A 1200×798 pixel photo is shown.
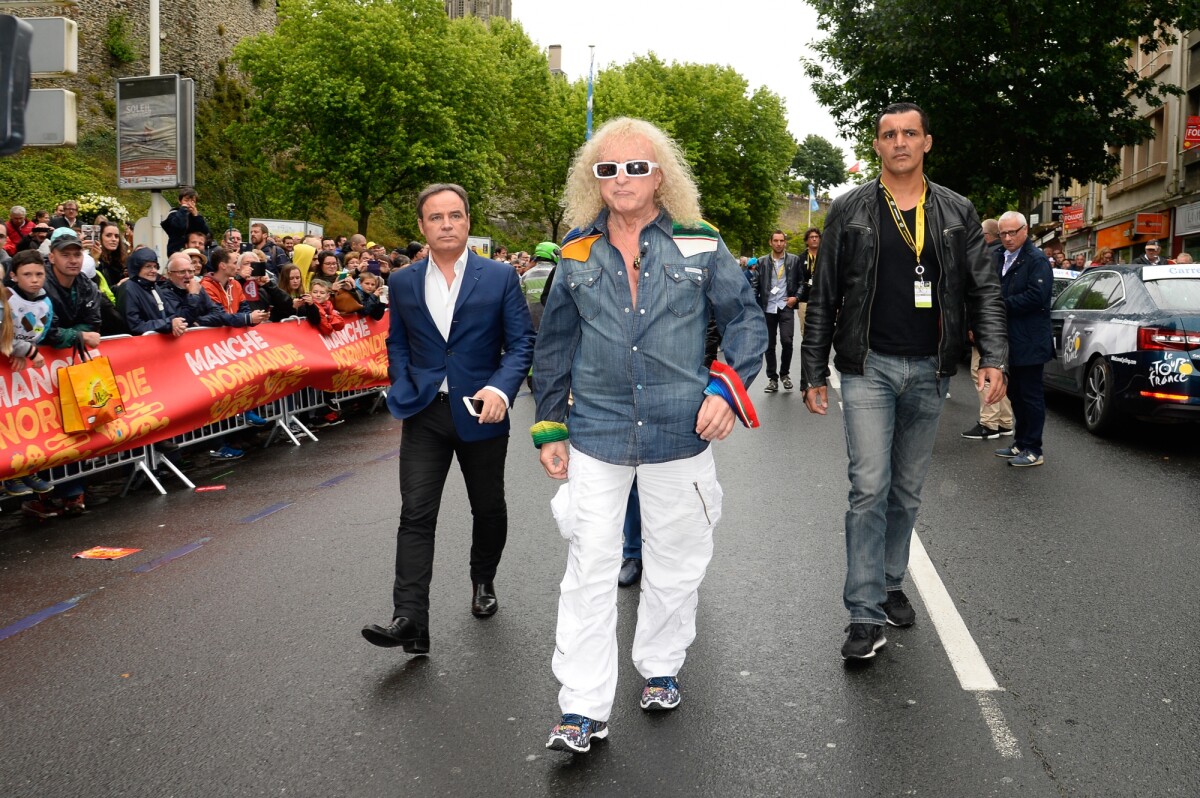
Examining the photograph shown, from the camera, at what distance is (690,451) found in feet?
12.7

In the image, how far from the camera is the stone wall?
41094 mm

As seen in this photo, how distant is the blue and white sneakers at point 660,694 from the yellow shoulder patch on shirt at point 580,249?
4.92ft

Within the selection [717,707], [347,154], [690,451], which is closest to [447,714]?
[717,707]

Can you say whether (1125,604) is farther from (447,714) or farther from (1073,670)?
(447,714)

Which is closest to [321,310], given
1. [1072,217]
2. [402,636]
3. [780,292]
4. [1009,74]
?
[780,292]

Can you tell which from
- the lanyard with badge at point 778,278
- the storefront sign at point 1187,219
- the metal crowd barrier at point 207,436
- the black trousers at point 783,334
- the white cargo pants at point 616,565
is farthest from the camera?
the storefront sign at point 1187,219

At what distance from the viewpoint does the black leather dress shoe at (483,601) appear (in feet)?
17.3

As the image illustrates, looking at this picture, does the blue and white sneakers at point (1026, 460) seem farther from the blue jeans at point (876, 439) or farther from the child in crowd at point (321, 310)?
the child in crowd at point (321, 310)

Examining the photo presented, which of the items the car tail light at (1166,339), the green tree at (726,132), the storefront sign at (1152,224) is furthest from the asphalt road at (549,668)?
the green tree at (726,132)

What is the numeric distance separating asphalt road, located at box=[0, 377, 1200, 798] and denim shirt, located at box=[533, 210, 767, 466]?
1036 mm

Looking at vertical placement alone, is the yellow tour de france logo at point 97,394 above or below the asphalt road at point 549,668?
above

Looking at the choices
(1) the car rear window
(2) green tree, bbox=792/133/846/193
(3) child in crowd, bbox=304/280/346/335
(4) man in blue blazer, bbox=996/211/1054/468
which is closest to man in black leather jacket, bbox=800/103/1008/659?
(4) man in blue blazer, bbox=996/211/1054/468

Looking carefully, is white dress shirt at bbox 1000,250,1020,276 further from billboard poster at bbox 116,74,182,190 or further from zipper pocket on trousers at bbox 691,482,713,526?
billboard poster at bbox 116,74,182,190

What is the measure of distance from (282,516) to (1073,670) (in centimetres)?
511
